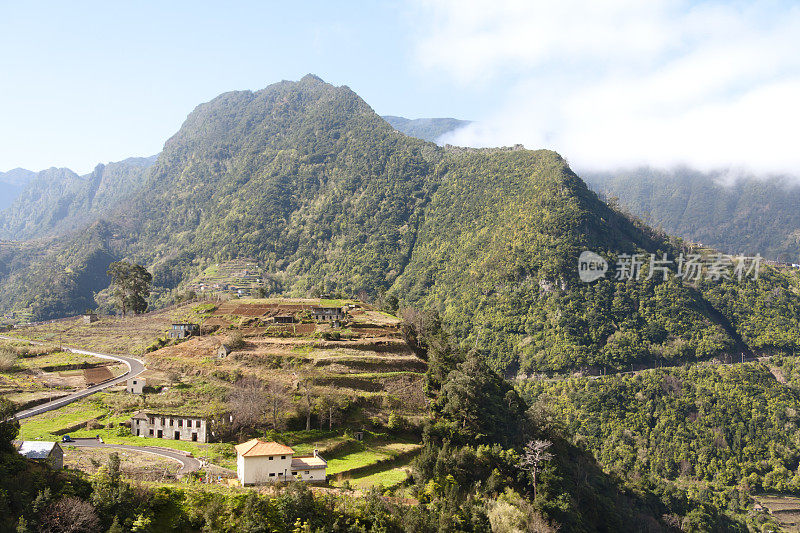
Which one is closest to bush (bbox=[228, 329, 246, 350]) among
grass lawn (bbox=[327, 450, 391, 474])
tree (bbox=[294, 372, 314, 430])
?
tree (bbox=[294, 372, 314, 430])

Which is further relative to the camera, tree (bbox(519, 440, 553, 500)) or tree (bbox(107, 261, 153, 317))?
tree (bbox(107, 261, 153, 317))

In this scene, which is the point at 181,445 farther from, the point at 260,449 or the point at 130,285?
the point at 130,285

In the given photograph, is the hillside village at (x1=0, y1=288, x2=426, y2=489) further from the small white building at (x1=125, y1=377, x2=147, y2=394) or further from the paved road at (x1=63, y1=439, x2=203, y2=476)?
the paved road at (x1=63, y1=439, x2=203, y2=476)

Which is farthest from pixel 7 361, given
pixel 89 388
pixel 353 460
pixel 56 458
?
pixel 353 460

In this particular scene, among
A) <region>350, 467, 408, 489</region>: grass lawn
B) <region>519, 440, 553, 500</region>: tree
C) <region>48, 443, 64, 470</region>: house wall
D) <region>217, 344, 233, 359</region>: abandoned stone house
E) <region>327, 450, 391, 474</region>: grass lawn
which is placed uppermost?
<region>217, 344, 233, 359</region>: abandoned stone house

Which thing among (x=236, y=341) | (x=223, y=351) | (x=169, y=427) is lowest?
(x=169, y=427)

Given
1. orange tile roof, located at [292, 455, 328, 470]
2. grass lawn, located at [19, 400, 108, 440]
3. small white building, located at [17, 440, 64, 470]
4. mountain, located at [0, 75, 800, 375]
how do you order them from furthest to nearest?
mountain, located at [0, 75, 800, 375] → grass lawn, located at [19, 400, 108, 440] → orange tile roof, located at [292, 455, 328, 470] → small white building, located at [17, 440, 64, 470]
